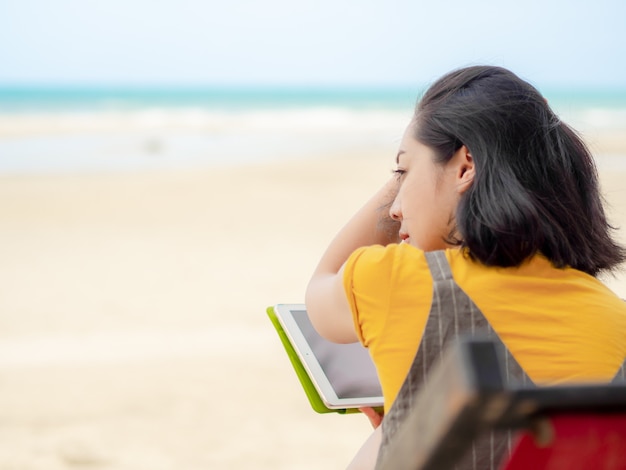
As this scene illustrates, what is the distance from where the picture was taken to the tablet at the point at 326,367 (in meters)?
1.76

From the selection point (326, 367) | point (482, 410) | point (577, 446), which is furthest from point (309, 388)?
point (482, 410)

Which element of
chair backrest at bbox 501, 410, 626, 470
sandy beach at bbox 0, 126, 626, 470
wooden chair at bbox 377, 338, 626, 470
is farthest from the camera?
sandy beach at bbox 0, 126, 626, 470

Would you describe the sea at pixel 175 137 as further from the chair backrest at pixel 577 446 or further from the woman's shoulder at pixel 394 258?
the chair backrest at pixel 577 446

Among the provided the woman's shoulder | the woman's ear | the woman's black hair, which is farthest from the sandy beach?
the woman's shoulder

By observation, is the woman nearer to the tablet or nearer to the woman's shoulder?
the woman's shoulder

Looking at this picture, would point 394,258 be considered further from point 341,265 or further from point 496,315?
point 341,265

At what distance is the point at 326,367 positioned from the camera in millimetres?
1815

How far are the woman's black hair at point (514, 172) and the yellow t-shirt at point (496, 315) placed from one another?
0.15 feet

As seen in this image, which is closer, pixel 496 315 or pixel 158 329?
pixel 496 315

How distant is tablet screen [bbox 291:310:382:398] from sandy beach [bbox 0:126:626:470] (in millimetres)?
733

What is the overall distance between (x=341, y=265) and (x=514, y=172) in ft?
1.24

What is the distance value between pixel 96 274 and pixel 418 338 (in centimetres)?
558

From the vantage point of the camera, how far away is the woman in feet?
4.02

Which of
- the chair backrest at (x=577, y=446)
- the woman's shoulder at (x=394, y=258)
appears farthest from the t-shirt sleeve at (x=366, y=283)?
the chair backrest at (x=577, y=446)
